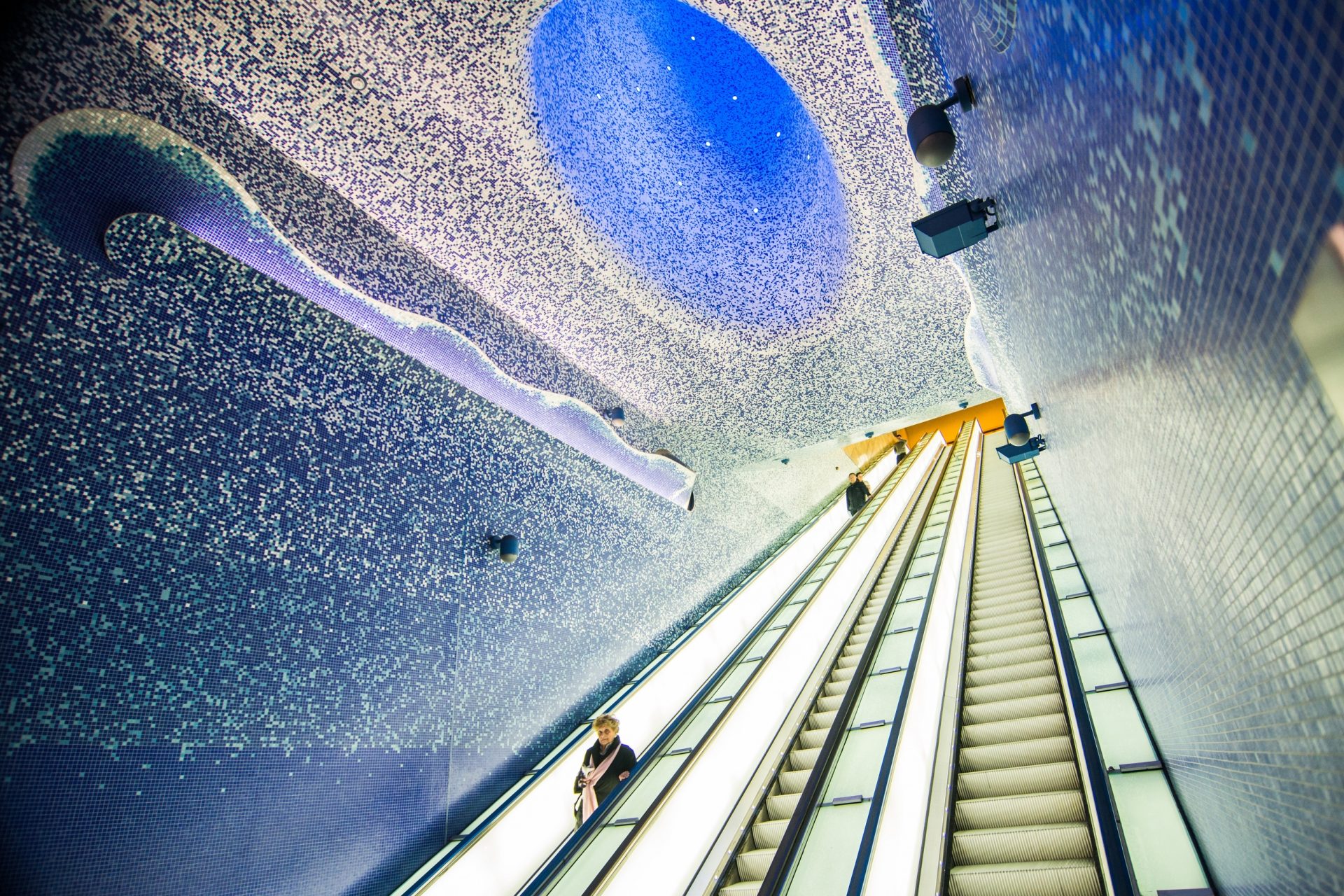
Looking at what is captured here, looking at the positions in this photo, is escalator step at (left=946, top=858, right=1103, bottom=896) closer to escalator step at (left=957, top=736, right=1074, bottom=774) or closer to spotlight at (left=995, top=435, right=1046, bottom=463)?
escalator step at (left=957, top=736, right=1074, bottom=774)

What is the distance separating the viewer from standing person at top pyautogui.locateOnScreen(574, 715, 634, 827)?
4.75 metres

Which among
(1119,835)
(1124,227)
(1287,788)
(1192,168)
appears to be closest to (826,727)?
(1119,835)

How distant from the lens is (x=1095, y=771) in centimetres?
292

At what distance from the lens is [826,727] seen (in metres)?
4.88

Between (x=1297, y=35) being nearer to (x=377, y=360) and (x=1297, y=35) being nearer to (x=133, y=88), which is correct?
(x=133, y=88)

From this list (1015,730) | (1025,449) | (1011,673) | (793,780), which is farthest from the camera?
(1025,449)

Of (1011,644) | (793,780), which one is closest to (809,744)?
(793,780)

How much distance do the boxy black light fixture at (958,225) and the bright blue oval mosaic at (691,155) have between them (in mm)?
2213

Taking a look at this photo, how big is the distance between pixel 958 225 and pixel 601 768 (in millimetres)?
4118

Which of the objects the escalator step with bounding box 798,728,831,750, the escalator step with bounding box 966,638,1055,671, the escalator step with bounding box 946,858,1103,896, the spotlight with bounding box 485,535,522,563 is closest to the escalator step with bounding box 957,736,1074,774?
the escalator step with bounding box 946,858,1103,896

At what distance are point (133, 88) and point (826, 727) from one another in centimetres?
562

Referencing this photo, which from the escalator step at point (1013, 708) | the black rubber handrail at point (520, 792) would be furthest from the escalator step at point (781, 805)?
the black rubber handrail at point (520, 792)

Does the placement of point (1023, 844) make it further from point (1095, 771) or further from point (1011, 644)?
point (1011, 644)

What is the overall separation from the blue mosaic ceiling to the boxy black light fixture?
116 cm
